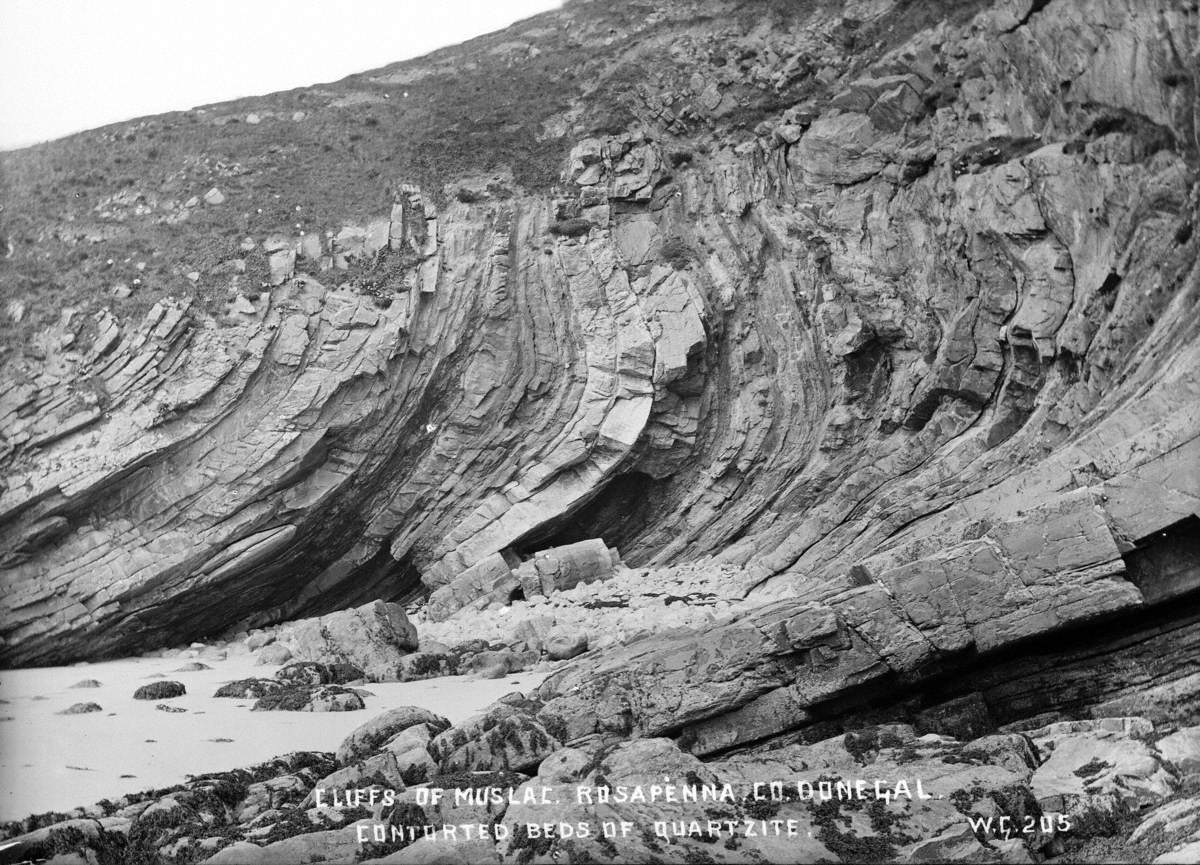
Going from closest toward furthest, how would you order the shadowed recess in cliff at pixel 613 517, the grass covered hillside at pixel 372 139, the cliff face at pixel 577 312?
the cliff face at pixel 577 312
the grass covered hillside at pixel 372 139
the shadowed recess in cliff at pixel 613 517

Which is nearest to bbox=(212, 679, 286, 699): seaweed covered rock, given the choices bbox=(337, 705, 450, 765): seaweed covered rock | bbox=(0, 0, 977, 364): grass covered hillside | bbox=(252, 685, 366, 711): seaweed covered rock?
bbox=(252, 685, 366, 711): seaweed covered rock

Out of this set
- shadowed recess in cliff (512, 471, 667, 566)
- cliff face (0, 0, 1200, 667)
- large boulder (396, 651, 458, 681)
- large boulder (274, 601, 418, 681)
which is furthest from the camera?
shadowed recess in cliff (512, 471, 667, 566)

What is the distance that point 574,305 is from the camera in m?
20.1

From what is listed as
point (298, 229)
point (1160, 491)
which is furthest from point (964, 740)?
point (298, 229)

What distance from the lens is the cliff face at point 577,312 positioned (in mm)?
16953

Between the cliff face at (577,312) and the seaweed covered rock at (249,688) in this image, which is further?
the cliff face at (577,312)

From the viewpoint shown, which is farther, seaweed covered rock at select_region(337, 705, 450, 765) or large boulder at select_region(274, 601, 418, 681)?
large boulder at select_region(274, 601, 418, 681)

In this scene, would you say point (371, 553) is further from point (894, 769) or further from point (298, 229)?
point (894, 769)

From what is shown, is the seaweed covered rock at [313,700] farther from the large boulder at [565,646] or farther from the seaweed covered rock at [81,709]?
the large boulder at [565,646]

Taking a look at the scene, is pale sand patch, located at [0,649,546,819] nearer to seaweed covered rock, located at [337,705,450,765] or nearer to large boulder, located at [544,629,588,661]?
seaweed covered rock, located at [337,705,450,765]

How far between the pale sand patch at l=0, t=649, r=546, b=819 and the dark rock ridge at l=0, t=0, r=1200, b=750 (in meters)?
3.26

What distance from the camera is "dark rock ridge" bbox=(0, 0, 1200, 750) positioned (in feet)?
52.8

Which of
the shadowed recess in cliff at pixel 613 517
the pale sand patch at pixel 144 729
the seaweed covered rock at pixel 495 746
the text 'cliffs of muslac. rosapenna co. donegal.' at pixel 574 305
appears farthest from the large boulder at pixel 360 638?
the seaweed covered rock at pixel 495 746

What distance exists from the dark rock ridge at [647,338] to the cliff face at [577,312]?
0.20ft
